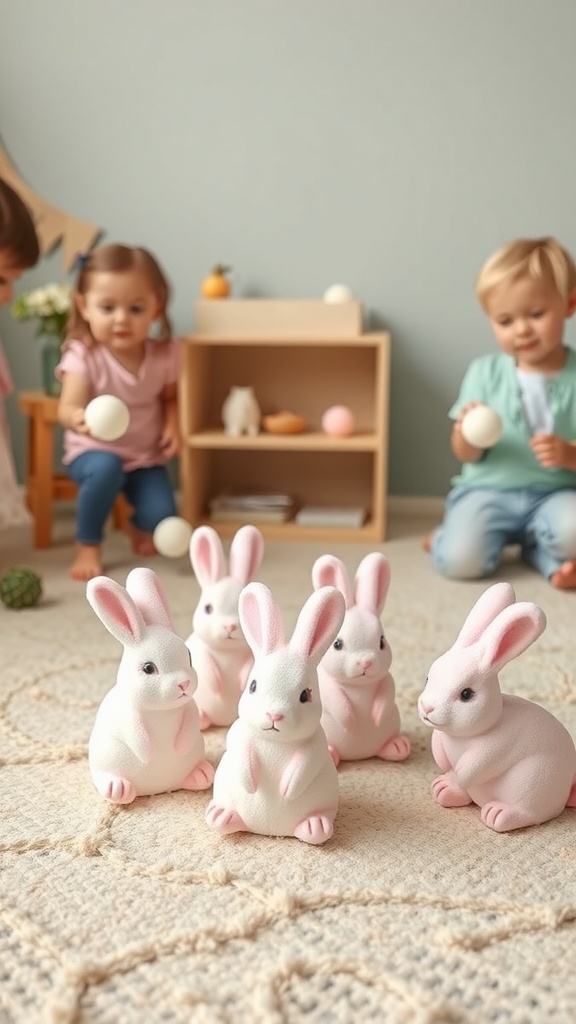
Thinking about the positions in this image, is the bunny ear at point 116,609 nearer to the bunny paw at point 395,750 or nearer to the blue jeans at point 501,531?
the bunny paw at point 395,750

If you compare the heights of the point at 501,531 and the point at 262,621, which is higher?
the point at 262,621

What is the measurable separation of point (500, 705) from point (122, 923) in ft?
1.23

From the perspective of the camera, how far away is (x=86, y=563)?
1.86 metres

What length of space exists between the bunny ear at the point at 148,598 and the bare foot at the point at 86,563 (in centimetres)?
82

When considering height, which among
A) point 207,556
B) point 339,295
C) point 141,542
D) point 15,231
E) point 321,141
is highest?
point 321,141

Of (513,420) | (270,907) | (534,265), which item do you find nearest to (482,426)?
(513,420)

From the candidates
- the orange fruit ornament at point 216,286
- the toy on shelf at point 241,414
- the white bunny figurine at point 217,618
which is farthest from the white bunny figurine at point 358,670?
the orange fruit ornament at point 216,286

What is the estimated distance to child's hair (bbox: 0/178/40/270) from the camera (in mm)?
1727

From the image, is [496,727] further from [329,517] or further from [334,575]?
[329,517]

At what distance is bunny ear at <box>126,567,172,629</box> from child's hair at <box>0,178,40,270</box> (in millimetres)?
929

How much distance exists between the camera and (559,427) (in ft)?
6.21

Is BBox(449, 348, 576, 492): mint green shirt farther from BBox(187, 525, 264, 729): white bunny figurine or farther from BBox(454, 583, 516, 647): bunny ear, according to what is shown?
BBox(454, 583, 516, 647): bunny ear

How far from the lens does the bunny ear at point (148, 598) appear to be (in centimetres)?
100

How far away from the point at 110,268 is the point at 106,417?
33 cm
